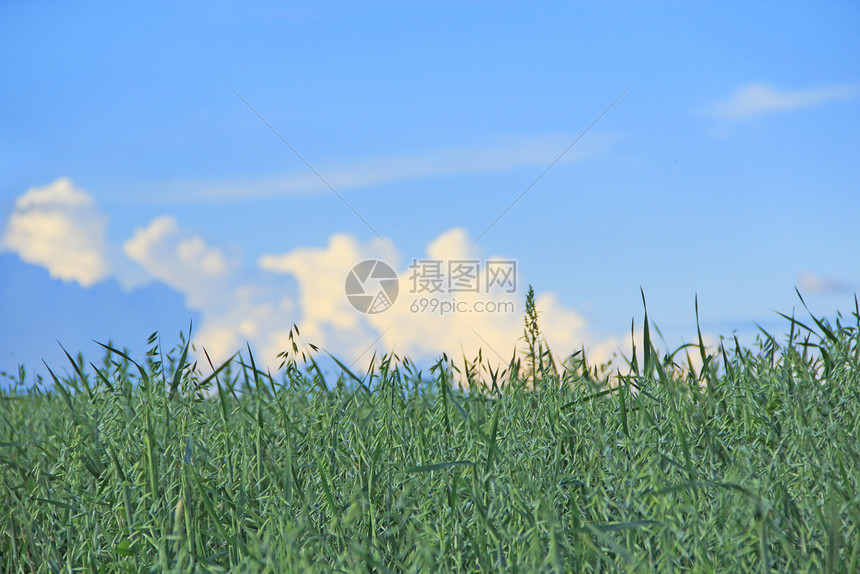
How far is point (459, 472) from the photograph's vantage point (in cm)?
239

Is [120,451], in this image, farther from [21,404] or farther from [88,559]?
[21,404]

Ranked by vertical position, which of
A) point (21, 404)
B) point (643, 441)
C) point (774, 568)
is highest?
point (21, 404)

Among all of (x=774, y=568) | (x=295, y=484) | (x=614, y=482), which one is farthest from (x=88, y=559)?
(x=774, y=568)

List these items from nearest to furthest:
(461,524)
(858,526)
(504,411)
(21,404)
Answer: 1. (858,526)
2. (461,524)
3. (504,411)
4. (21,404)

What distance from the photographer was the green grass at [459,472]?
6.47 ft

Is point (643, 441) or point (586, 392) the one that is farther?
point (586, 392)

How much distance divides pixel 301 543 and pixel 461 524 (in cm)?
49

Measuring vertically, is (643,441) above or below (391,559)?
above

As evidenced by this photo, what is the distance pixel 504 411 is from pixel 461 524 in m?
0.73

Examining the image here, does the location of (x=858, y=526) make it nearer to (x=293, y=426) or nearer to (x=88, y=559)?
(x=293, y=426)

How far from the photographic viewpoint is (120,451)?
2.64m

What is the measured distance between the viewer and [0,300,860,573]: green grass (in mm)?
1971

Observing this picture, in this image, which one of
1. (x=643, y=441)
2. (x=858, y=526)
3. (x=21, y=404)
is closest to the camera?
(x=858, y=526)

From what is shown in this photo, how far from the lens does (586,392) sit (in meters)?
Answer: 3.09
